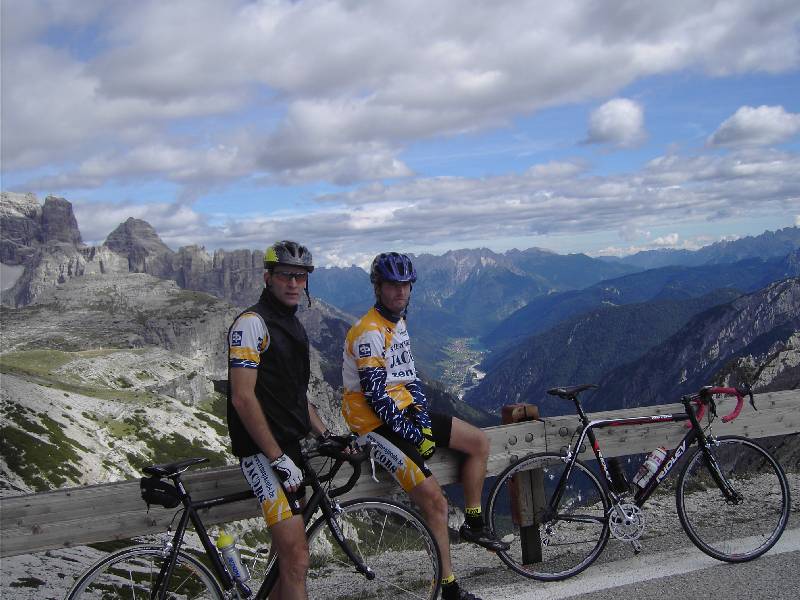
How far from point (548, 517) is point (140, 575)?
424 centimetres

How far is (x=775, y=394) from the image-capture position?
8.38 meters

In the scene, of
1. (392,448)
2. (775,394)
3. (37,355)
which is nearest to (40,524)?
(392,448)

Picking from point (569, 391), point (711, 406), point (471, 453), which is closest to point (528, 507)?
point (471, 453)

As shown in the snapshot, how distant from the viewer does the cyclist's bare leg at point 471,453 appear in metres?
6.29

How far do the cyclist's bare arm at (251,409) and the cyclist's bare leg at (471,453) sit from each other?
2067 mm

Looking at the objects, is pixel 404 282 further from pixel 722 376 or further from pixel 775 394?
pixel 722 376

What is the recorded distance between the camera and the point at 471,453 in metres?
6.35

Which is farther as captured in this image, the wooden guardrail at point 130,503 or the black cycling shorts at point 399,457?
the black cycling shorts at point 399,457

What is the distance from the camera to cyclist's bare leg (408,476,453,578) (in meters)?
5.72

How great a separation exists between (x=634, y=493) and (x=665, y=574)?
2.90ft

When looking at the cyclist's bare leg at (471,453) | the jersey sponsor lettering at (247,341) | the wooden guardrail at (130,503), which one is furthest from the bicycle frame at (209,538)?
the cyclist's bare leg at (471,453)

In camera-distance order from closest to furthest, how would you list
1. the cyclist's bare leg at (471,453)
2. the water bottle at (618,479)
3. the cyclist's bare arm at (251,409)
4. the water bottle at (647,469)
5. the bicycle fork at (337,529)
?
the cyclist's bare arm at (251,409) → the bicycle fork at (337,529) → the cyclist's bare leg at (471,453) → the water bottle at (618,479) → the water bottle at (647,469)

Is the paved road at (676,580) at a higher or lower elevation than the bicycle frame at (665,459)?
lower

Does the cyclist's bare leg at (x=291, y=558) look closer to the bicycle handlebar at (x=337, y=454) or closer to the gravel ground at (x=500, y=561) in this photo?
the bicycle handlebar at (x=337, y=454)
